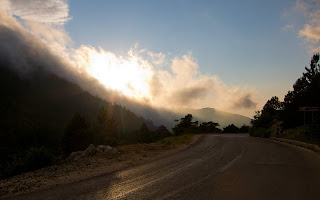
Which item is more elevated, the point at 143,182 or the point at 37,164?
the point at 143,182

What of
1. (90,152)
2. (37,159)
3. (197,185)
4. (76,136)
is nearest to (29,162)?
(37,159)

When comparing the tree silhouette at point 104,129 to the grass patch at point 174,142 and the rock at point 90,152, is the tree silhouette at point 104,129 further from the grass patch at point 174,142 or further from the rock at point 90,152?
the rock at point 90,152

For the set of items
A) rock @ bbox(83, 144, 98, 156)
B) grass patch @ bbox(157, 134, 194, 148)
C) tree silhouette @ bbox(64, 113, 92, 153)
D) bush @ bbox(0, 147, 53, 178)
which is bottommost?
tree silhouette @ bbox(64, 113, 92, 153)

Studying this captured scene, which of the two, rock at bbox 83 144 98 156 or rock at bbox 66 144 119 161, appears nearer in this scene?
rock at bbox 66 144 119 161

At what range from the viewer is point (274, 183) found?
5859 mm

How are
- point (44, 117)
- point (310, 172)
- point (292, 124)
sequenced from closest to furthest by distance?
1. point (310, 172)
2. point (292, 124)
3. point (44, 117)

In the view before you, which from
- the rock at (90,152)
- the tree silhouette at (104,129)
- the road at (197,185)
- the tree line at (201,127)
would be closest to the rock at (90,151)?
the rock at (90,152)

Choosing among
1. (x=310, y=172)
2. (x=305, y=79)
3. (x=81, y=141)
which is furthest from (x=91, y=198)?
(x=81, y=141)

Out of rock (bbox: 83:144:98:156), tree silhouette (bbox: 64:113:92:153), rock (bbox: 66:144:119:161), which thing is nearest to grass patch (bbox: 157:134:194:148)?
rock (bbox: 66:144:119:161)

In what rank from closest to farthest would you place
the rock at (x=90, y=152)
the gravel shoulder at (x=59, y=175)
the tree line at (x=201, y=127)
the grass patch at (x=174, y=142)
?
the gravel shoulder at (x=59, y=175), the rock at (x=90, y=152), the grass patch at (x=174, y=142), the tree line at (x=201, y=127)

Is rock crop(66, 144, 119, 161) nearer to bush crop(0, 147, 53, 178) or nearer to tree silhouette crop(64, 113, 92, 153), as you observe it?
bush crop(0, 147, 53, 178)

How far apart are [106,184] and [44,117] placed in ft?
644

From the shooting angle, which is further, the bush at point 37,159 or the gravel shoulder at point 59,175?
the bush at point 37,159

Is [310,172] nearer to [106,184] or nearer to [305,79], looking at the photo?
[106,184]
